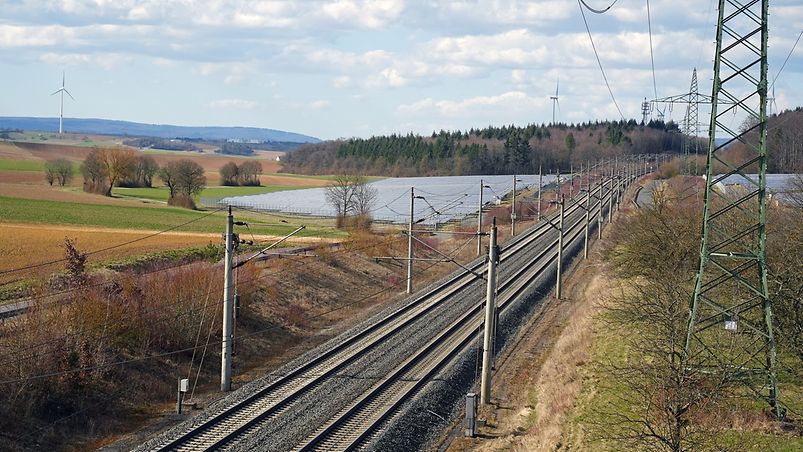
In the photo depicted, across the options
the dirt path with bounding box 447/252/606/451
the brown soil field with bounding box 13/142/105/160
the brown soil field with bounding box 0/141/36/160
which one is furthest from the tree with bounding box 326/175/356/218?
the brown soil field with bounding box 0/141/36/160

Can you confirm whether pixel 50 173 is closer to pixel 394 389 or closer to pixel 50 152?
pixel 50 152

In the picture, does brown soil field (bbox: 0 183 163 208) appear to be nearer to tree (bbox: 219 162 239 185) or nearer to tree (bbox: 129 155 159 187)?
tree (bbox: 129 155 159 187)

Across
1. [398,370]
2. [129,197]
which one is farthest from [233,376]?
[129,197]

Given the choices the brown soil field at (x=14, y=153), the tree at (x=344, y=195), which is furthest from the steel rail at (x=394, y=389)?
the brown soil field at (x=14, y=153)

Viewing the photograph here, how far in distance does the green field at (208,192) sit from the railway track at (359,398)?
6008 cm

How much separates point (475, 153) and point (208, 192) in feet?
204

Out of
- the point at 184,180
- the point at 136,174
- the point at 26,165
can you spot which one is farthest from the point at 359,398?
the point at 26,165

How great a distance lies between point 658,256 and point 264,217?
51.2 meters

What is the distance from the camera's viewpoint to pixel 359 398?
2695 centimetres

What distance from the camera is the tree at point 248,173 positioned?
431 feet

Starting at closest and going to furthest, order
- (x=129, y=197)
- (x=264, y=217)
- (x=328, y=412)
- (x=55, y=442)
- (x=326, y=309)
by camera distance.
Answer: (x=55, y=442) < (x=328, y=412) < (x=326, y=309) < (x=264, y=217) < (x=129, y=197)

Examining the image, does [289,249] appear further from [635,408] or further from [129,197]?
[129,197]

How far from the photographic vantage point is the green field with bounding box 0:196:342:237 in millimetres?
62625

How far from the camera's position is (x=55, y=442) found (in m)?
23.5
